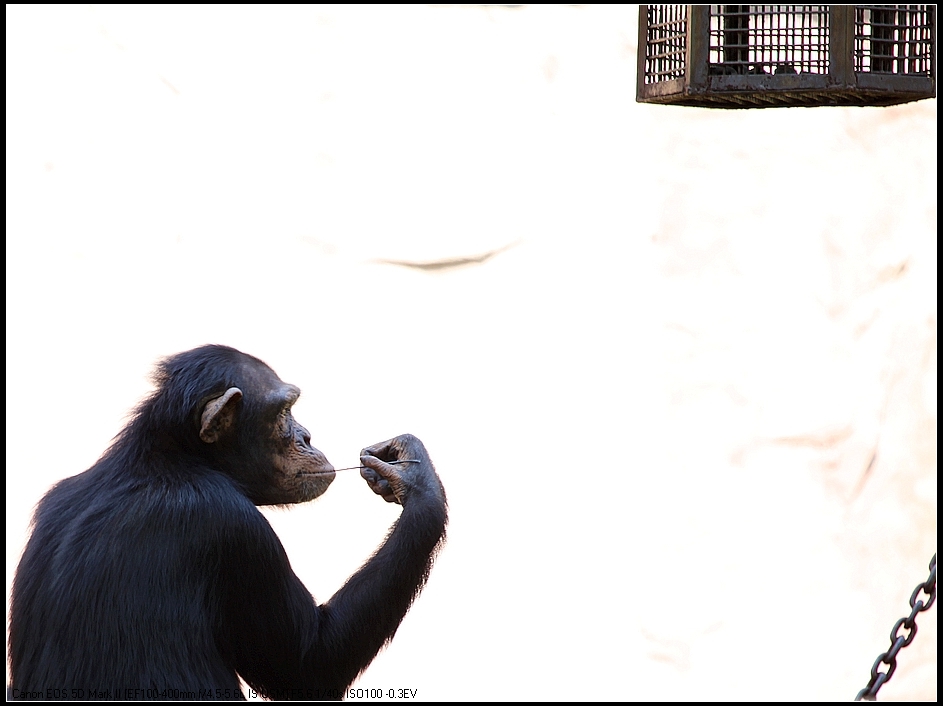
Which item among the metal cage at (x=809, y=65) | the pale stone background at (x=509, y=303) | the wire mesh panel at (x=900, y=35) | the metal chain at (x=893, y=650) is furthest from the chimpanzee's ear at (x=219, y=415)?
the pale stone background at (x=509, y=303)

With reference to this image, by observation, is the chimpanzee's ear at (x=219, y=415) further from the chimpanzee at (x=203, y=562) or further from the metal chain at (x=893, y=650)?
the metal chain at (x=893, y=650)

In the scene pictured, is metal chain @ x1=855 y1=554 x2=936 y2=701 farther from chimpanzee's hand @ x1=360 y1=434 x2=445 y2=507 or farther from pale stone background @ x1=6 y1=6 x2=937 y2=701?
pale stone background @ x1=6 y1=6 x2=937 y2=701

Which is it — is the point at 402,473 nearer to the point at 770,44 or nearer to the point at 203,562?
the point at 203,562

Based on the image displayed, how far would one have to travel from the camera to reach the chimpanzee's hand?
90.7 inches

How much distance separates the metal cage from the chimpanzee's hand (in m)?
0.88

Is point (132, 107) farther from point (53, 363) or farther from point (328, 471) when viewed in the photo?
point (328, 471)

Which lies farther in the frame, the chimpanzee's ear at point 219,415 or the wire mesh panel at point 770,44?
the wire mesh panel at point 770,44

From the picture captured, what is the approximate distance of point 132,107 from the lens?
4449 millimetres

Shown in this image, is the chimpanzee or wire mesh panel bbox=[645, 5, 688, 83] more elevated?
wire mesh panel bbox=[645, 5, 688, 83]

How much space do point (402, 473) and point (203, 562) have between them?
16.5 inches

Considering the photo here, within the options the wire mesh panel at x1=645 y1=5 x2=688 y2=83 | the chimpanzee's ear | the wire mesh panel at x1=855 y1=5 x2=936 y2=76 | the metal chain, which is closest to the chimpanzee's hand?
the chimpanzee's ear

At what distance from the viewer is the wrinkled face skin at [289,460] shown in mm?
2326

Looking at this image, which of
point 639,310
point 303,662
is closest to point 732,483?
point 639,310

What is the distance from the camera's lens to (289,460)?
2.34 meters
